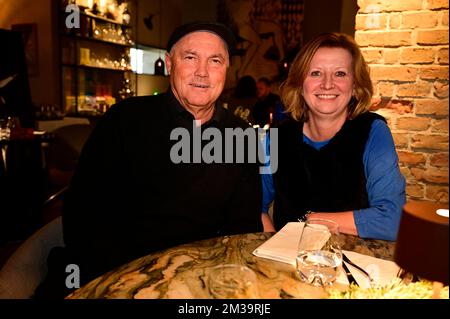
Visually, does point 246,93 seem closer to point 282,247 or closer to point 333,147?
point 333,147

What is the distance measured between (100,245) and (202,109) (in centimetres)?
70

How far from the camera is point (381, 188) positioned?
1511 millimetres

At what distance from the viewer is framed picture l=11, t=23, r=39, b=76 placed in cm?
520

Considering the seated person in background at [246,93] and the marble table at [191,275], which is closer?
the marble table at [191,275]

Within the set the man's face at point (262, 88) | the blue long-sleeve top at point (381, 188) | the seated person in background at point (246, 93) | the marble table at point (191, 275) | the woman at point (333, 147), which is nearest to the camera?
the marble table at point (191, 275)

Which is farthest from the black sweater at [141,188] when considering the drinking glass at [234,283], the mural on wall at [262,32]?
the mural on wall at [262,32]

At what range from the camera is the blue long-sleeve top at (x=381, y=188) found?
138 centimetres

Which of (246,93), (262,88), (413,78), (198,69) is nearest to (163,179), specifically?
(198,69)

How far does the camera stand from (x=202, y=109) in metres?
1.70

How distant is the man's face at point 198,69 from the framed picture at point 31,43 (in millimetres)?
4331

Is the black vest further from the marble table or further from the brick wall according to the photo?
the brick wall

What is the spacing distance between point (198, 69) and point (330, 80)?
569mm

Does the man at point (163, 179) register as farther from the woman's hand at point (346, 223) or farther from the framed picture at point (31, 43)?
the framed picture at point (31, 43)

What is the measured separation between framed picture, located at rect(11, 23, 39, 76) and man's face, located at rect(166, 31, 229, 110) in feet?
14.2
